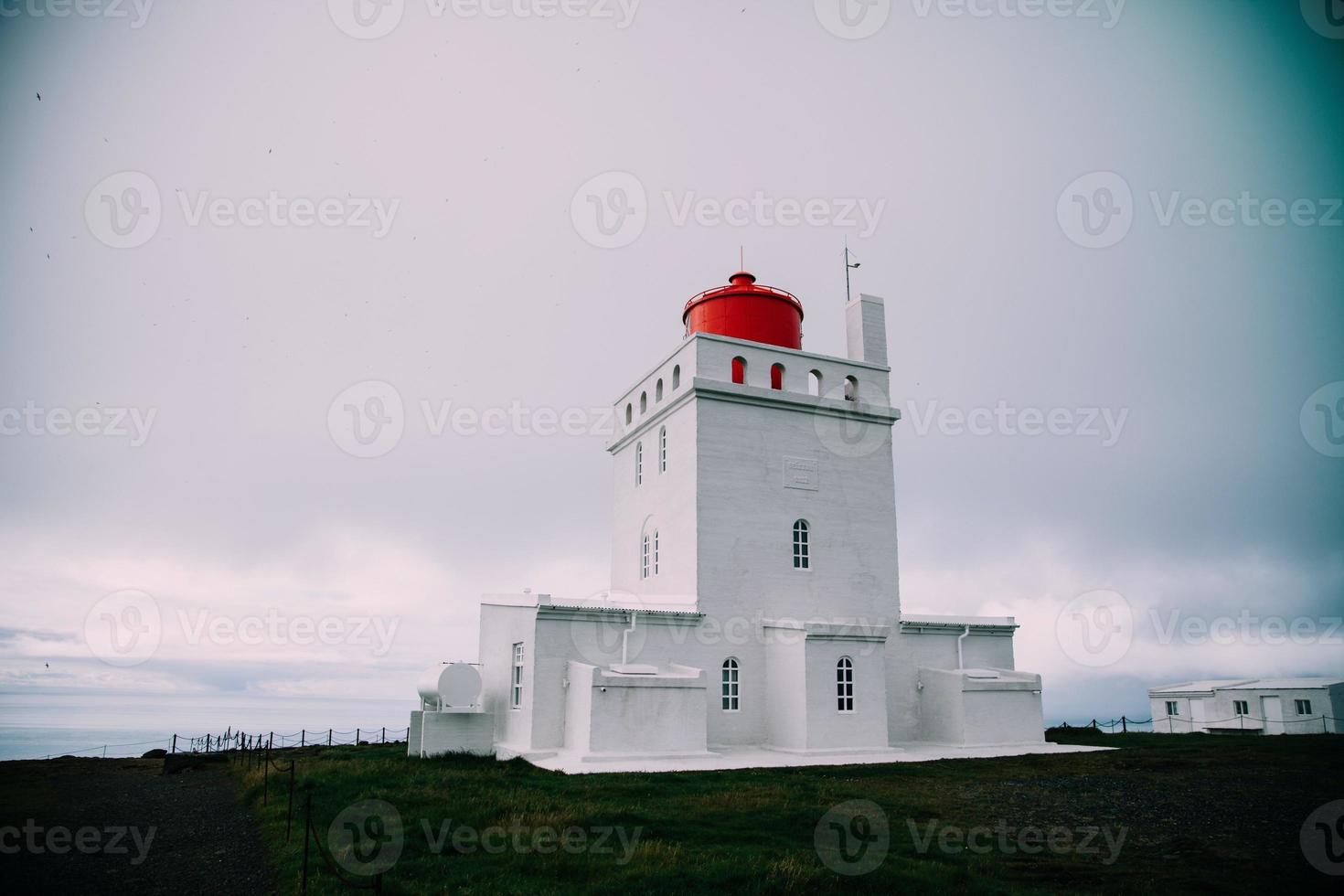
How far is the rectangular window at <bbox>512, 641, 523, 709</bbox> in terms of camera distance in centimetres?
1920

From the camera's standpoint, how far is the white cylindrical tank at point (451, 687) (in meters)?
Answer: 18.5

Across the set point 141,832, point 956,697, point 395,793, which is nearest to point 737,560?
point 956,697

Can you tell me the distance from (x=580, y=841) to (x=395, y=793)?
4.37 meters

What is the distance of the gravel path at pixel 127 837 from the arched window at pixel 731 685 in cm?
1032

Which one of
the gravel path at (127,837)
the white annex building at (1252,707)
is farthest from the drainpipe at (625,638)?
the white annex building at (1252,707)

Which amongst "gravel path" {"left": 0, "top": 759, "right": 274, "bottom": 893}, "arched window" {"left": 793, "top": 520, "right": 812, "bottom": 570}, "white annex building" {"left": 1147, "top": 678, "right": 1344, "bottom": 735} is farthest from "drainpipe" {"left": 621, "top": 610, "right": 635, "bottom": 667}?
"white annex building" {"left": 1147, "top": 678, "right": 1344, "bottom": 735}

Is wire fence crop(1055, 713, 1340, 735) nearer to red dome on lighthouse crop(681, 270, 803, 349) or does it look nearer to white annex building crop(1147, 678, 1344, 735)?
white annex building crop(1147, 678, 1344, 735)

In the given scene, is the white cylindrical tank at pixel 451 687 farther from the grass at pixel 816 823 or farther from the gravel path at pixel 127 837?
the gravel path at pixel 127 837

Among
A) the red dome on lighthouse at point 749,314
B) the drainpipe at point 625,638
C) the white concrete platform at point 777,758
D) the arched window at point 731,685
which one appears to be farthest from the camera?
the red dome on lighthouse at point 749,314

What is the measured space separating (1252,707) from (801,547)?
21.1m

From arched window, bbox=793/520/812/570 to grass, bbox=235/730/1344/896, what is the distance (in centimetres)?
575

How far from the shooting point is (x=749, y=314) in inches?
915

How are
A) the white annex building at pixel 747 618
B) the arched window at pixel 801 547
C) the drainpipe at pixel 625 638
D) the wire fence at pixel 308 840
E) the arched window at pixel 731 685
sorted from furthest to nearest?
1. the arched window at pixel 801 547
2. the arched window at pixel 731 685
3. the drainpipe at pixel 625 638
4. the white annex building at pixel 747 618
5. the wire fence at pixel 308 840

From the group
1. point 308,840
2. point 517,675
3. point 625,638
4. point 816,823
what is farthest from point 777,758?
point 308,840
